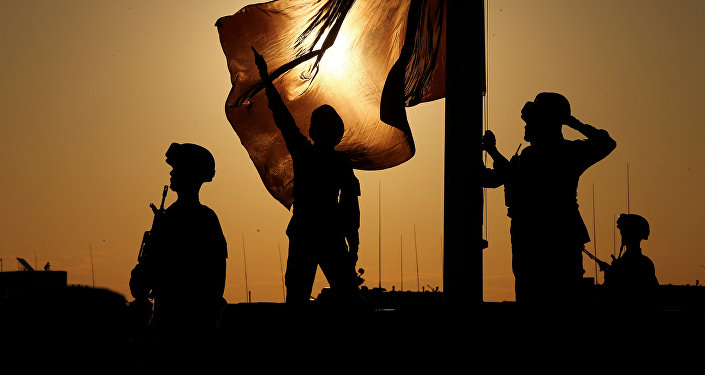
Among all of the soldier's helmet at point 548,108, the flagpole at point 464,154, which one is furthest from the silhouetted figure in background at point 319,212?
the soldier's helmet at point 548,108

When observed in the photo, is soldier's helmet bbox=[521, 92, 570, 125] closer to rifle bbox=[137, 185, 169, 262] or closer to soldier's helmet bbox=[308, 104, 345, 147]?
soldier's helmet bbox=[308, 104, 345, 147]

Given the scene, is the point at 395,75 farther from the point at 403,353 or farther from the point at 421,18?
the point at 403,353

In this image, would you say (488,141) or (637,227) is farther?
(637,227)

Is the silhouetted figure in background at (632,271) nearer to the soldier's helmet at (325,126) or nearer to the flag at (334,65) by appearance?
the flag at (334,65)

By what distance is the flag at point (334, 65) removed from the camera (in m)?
10.1

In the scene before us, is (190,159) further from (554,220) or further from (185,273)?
(554,220)

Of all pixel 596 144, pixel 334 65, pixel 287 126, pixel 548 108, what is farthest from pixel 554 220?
pixel 334 65

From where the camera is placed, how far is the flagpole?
23.7 ft

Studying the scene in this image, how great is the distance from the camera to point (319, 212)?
26.5 feet

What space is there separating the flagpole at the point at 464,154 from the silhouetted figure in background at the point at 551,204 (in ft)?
1.09

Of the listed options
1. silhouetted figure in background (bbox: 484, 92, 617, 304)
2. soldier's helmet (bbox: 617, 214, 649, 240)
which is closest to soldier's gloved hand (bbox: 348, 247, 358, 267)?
silhouetted figure in background (bbox: 484, 92, 617, 304)

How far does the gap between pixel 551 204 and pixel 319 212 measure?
1.86 m

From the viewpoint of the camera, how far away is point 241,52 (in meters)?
10.3

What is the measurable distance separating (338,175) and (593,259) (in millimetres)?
3314
